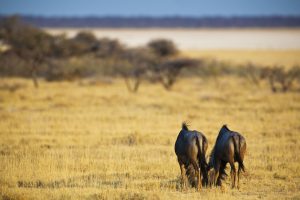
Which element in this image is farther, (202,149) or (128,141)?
(128,141)

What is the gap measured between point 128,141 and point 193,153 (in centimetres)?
640

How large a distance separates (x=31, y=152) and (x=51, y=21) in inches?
7265

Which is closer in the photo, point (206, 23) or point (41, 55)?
point (41, 55)

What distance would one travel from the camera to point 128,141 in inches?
701

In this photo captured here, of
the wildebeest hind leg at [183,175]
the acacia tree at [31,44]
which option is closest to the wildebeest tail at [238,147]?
the wildebeest hind leg at [183,175]

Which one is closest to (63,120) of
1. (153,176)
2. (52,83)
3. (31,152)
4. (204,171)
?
(31,152)

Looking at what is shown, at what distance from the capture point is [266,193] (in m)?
11.7

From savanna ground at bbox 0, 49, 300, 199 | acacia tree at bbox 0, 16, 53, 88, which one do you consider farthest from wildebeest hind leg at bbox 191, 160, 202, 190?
acacia tree at bbox 0, 16, 53, 88

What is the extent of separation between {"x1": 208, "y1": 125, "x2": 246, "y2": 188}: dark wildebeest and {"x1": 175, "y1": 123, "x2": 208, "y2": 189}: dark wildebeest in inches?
7.0

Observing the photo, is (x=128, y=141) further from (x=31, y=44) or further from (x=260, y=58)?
(x=260, y=58)

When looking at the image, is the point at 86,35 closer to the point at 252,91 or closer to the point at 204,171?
the point at 252,91

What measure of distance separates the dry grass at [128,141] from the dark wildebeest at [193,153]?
16.1 inches

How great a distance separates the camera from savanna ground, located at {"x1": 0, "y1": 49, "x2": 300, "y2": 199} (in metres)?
11.9

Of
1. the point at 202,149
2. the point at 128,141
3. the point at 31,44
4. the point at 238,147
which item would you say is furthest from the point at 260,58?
the point at 202,149
